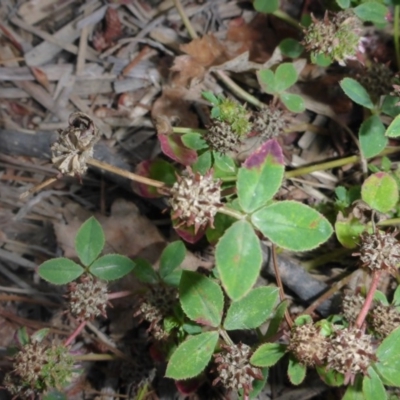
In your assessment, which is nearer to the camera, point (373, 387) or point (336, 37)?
point (373, 387)

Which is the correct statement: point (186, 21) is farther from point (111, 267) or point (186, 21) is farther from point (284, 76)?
point (111, 267)

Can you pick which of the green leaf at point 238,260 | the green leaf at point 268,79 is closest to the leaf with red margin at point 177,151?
the green leaf at point 268,79

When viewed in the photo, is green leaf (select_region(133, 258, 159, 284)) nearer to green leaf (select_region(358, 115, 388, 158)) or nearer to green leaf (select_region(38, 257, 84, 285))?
green leaf (select_region(38, 257, 84, 285))

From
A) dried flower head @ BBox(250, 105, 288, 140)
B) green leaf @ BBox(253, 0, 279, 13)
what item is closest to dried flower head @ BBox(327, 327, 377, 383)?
dried flower head @ BBox(250, 105, 288, 140)

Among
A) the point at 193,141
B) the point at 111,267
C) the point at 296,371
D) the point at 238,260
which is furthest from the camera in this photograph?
the point at 193,141

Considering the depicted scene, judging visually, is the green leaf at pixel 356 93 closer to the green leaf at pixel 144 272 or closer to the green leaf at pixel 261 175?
the green leaf at pixel 261 175

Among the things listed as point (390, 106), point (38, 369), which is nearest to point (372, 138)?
point (390, 106)
